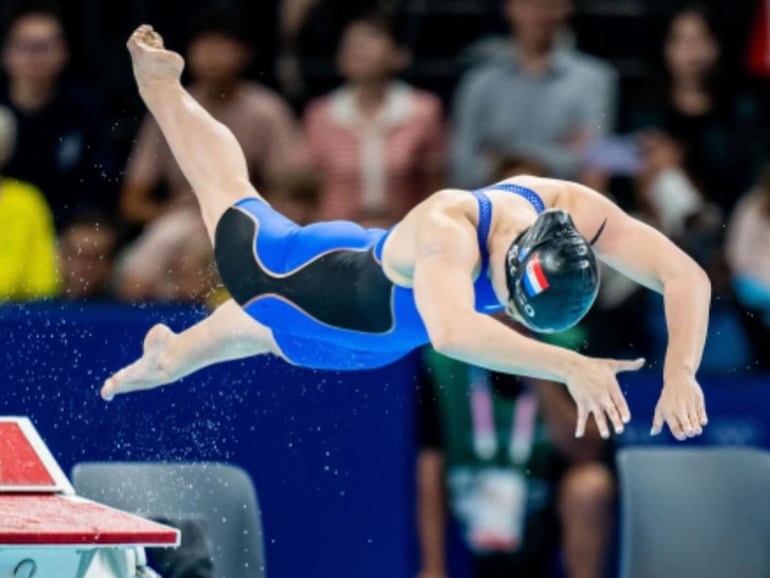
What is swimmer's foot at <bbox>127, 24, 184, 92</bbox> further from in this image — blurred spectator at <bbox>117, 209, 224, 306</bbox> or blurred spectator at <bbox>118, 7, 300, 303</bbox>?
blurred spectator at <bbox>118, 7, 300, 303</bbox>

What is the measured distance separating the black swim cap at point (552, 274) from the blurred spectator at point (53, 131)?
400 centimetres

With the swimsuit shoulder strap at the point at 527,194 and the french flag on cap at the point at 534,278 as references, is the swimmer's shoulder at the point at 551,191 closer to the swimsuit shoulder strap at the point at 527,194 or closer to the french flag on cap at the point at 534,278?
the swimsuit shoulder strap at the point at 527,194

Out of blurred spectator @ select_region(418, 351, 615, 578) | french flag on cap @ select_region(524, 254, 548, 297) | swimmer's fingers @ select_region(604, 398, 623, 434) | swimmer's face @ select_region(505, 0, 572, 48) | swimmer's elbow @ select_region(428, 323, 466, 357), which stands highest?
swimmer's face @ select_region(505, 0, 572, 48)

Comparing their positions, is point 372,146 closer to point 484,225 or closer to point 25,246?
point 25,246

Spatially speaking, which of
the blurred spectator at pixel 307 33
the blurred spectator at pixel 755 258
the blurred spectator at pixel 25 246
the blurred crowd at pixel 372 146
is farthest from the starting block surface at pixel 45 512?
the blurred spectator at pixel 307 33

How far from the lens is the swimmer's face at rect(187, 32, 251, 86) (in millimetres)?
9273

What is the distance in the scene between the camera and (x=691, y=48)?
9516 millimetres

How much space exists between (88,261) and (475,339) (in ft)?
Answer: 12.2

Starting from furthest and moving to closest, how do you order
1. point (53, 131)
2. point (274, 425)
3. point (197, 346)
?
point (53, 131)
point (274, 425)
point (197, 346)

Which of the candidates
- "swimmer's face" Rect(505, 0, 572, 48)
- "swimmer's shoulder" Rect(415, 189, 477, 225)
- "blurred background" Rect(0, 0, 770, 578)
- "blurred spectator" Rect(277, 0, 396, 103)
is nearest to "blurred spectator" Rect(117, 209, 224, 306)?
"blurred background" Rect(0, 0, 770, 578)

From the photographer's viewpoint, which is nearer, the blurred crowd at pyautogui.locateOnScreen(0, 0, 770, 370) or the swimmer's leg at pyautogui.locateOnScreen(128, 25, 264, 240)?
the swimmer's leg at pyautogui.locateOnScreen(128, 25, 264, 240)

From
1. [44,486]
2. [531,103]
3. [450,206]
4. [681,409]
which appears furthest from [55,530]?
[531,103]

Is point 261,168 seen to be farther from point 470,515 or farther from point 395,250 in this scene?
point 395,250

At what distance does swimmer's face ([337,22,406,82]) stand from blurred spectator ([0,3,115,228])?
52.1 inches
